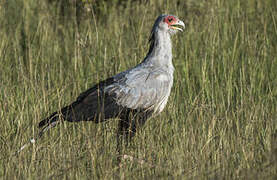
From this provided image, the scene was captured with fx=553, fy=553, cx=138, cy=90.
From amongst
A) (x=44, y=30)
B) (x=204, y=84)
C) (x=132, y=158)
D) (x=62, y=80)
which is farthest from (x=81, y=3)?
(x=132, y=158)

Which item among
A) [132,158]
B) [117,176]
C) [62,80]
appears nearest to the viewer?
[117,176]

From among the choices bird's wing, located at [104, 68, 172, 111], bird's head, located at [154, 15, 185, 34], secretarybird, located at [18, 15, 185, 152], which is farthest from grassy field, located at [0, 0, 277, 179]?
bird's head, located at [154, 15, 185, 34]

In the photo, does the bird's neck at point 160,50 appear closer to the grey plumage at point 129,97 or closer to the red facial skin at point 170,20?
the grey plumage at point 129,97

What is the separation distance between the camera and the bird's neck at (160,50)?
5.54 meters

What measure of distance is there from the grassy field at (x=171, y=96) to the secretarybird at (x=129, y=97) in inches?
5.0

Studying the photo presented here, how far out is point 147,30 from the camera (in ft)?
23.1

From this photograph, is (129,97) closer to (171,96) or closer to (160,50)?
(160,50)

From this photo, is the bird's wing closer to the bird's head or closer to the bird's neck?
the bird's neck

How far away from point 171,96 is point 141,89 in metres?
0.82

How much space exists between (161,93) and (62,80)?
1.60 metres

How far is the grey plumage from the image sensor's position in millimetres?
5230

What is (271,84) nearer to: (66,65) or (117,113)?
(117,113)

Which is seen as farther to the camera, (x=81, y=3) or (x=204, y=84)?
(x=81, y=3)

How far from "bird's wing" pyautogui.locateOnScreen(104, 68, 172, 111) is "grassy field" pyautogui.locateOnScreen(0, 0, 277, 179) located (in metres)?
0.23
